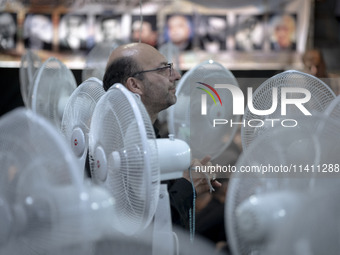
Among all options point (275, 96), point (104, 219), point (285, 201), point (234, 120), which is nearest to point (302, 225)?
point (285, 201)

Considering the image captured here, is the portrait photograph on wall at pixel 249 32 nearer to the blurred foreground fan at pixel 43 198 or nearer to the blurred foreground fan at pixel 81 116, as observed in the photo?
the blurred foreground fan at pixel 81 116

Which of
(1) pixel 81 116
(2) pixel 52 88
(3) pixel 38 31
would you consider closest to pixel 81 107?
(1) pixel 81 116

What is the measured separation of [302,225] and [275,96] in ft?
3.78

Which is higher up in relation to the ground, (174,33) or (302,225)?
(302,225)

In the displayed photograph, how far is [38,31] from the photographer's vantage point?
5000 millimetres

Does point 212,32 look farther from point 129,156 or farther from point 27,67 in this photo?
point 129,156

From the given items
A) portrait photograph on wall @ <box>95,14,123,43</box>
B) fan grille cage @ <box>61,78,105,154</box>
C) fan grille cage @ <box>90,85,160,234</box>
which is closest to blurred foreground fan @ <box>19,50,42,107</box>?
portrait photograph on wall @ <box>95,14,123,43</box>

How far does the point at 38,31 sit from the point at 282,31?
2643mm

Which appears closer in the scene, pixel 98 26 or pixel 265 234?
pixel 265 234

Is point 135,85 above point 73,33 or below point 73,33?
above

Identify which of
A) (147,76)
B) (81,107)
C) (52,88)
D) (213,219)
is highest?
(147,76)

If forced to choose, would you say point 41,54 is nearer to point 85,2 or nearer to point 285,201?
point 85,2

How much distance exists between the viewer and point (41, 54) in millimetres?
4984

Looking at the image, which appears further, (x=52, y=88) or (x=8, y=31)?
(x=8, y=31)
